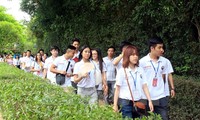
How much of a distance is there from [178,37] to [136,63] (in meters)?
5.48

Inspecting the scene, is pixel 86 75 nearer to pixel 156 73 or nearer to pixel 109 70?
pixel 156 73

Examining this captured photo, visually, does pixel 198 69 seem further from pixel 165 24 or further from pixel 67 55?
pixel 67 55

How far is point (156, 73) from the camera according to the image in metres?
5.18

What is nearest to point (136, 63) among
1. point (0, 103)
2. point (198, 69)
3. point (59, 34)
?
point (0, 103)

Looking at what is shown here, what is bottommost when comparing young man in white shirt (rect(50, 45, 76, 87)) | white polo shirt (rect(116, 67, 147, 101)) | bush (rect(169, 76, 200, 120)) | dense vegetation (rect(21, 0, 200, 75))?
bush (rect(169, 76, 200, 120))

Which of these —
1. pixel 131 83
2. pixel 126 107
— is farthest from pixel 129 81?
pixel 126 107

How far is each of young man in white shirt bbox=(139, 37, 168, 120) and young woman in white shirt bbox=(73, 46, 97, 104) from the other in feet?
3.80

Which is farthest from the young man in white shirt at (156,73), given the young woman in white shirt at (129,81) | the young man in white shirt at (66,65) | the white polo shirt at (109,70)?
the white polo shirt at (109,70)

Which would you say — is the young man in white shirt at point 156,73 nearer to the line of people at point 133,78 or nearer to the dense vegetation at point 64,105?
the line of people at point 133,78

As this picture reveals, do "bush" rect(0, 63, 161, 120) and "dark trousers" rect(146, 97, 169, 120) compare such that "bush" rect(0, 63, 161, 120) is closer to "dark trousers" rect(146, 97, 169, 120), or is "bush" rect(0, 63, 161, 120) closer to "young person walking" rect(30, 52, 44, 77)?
"dark trousers" rect(146, 97, 169, 120)

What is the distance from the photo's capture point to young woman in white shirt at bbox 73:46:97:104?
5.99 m

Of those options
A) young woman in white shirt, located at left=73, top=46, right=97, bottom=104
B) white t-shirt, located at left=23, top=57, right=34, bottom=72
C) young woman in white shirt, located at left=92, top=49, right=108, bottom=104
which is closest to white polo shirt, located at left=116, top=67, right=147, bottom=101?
young woman in white shirt, located at left=73, top=46, right=97, bottom=104

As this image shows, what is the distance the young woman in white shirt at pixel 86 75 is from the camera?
5.99 m

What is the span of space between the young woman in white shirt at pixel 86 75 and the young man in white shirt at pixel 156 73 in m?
1.16
